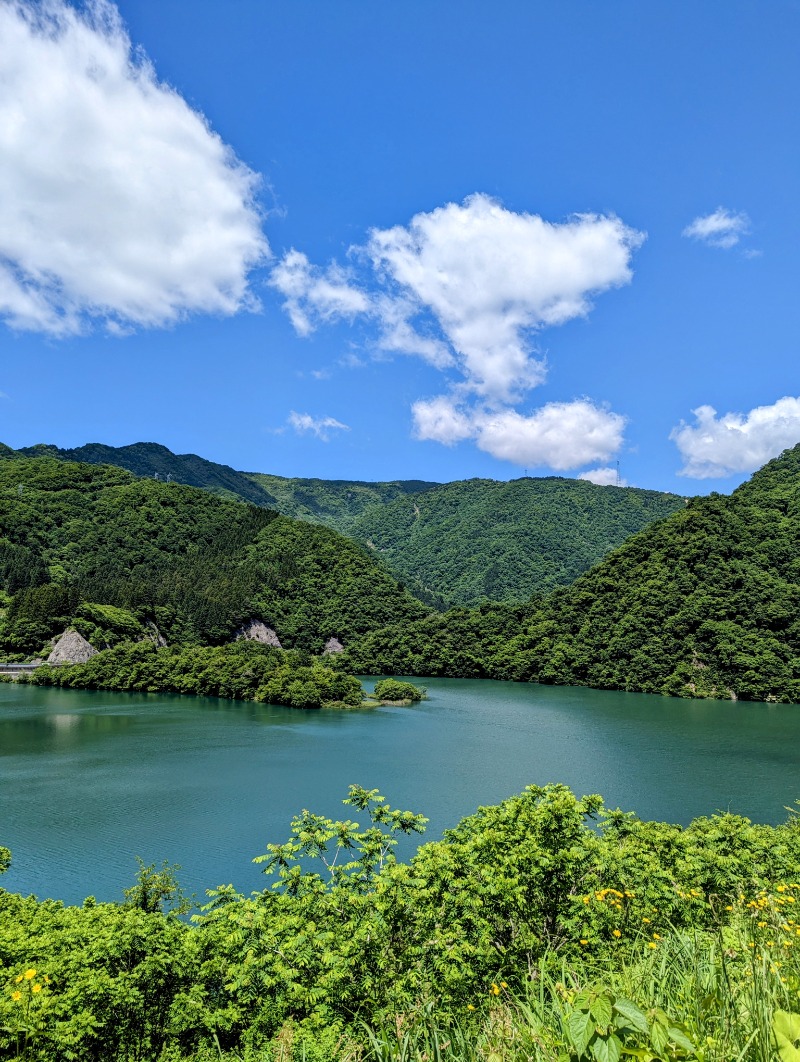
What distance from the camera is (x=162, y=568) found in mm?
94312

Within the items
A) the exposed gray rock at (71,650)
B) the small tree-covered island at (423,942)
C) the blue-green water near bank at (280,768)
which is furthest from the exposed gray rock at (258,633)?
the blue-green water near bank at (280,768)

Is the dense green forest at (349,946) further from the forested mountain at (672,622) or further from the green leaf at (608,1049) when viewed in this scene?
the forested mountain at (672,622)

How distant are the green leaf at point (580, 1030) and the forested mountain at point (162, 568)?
71651 millimetres

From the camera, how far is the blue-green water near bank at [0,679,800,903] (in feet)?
60.5

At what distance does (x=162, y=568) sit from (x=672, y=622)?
72.4m

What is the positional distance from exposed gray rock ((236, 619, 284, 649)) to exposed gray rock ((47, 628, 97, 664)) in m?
21.5

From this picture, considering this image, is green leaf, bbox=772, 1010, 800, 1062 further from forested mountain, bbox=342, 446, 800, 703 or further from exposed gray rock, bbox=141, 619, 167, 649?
exposed gray rock, bbox=141, 619, 167, 649

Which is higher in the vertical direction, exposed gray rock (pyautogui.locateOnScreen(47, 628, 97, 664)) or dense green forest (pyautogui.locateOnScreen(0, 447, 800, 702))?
dense green forest (pyautogui.locateOnScreen(0, 447, 800, 702))

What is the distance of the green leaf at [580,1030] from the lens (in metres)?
1.76

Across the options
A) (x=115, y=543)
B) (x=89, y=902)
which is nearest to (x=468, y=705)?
(x=89, y=902)

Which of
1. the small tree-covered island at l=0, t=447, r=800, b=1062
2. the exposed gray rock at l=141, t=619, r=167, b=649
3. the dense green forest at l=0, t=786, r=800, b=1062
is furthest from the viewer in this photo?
Answer: the exposed gray rock at l=141, t=619, r=167, b=649

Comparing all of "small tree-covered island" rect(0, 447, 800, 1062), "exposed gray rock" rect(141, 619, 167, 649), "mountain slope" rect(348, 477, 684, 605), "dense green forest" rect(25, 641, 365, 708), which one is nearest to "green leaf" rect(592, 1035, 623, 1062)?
"small tree-covered island" rect(0, 447, 800, 1062)

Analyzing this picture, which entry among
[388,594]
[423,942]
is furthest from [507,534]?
[423,942]

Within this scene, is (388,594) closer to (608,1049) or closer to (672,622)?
(672,622)
